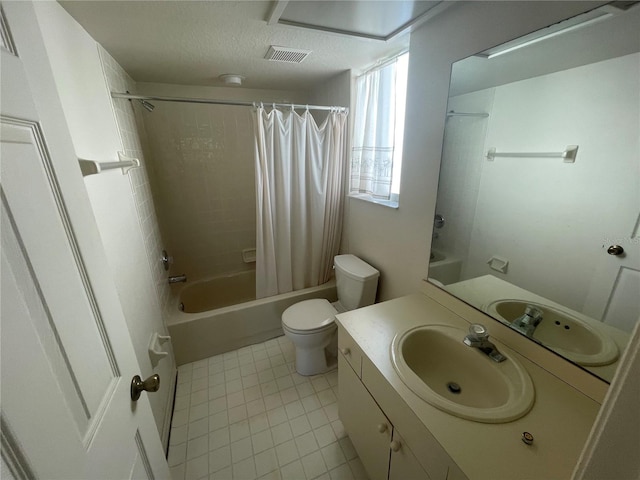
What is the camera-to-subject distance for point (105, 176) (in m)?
1.21

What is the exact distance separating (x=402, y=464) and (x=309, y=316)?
1.04m

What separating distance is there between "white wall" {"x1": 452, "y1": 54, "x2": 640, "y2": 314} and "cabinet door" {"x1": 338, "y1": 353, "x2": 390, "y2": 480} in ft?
2.56

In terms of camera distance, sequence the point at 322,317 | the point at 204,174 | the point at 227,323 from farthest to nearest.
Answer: the point at 204,174, the point at 227,323, the point at 322,317

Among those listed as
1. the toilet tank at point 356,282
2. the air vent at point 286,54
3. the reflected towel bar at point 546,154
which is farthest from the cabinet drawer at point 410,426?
the air vent at point 286,54

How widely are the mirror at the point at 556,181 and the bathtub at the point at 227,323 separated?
142 cm

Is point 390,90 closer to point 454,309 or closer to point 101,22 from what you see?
point 454,309

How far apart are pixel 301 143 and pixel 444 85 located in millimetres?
1053

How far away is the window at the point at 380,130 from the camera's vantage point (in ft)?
5.28

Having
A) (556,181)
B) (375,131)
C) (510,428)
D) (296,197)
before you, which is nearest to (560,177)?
(556,181)

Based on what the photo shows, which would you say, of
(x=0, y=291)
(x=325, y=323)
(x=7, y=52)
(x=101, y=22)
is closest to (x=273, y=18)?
(x=101, y=22)

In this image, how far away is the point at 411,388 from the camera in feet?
2.94

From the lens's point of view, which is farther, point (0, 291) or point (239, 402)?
point (239, 402)

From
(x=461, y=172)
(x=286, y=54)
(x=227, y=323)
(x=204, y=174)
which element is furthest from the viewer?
(x=204, y=174)

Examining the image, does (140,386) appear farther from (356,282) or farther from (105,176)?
(356,282)
